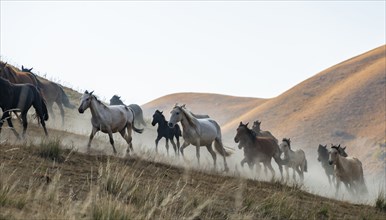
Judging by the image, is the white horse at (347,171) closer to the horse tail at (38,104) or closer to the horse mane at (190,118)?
the horse mane at (190,118)

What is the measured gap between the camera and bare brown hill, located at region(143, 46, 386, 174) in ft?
174

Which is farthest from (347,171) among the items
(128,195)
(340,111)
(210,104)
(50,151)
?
(210,104)

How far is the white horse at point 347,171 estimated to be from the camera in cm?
2128

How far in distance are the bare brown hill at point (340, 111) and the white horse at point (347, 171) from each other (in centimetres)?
2521

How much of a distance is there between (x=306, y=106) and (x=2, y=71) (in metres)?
53.4

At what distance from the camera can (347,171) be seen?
71.6 feet

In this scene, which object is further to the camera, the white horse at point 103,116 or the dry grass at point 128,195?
the white horse at point 103,116

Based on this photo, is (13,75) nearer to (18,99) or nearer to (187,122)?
(18,99)

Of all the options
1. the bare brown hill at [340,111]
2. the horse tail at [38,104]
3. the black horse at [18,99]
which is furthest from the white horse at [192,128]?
the bare brown hill at [340,111]

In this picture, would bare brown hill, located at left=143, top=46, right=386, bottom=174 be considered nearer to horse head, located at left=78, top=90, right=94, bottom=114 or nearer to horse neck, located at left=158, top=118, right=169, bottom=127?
horse neck, located at left=158, top=118, right=169, bottom=127

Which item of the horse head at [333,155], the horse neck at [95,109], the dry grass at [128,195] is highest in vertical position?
the horse neck at [95,109]

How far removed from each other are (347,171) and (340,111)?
39819 millimetres

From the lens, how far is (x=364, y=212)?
12039mm

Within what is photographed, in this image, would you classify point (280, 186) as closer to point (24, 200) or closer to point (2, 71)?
point (24, 200)
